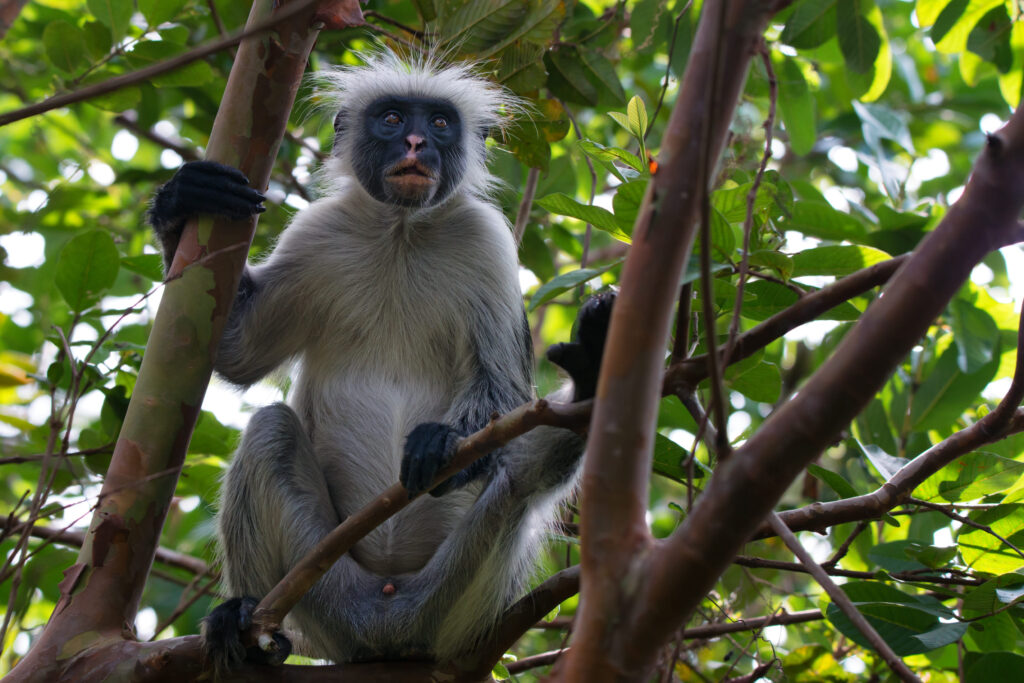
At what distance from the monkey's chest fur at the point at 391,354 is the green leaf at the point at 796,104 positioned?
7.83 ft

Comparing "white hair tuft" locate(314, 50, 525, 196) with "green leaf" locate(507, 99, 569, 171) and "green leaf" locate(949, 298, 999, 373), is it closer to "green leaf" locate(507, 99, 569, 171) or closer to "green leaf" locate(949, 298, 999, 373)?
"green leaf" locate(507, 99, 569, 171)

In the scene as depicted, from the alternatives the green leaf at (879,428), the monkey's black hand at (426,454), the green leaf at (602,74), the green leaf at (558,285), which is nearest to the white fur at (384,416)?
the green leaf at (602,74)

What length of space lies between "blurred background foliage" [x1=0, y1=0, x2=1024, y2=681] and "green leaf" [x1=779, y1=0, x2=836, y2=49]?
2 centimetres

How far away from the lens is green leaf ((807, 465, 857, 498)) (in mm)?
3746

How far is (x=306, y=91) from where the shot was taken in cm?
662

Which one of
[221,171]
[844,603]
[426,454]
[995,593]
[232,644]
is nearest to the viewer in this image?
[844,603]

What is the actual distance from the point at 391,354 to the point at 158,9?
2.16 m

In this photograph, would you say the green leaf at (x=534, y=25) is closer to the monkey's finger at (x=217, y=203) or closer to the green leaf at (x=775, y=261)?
the monkey's finger at (x=217, y=203)

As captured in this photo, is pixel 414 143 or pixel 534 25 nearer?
pixel 534 25

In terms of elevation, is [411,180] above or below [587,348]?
above

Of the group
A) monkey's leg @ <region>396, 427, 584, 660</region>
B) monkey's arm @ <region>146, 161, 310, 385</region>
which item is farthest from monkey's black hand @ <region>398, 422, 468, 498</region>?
monkey's arm @ <region>146, 161, 310, 385</region>

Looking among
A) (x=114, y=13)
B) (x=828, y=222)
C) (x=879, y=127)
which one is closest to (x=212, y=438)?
(x=114, y=13)

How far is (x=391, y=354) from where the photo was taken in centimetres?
499

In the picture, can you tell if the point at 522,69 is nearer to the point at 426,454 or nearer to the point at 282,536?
the point at 426,454
